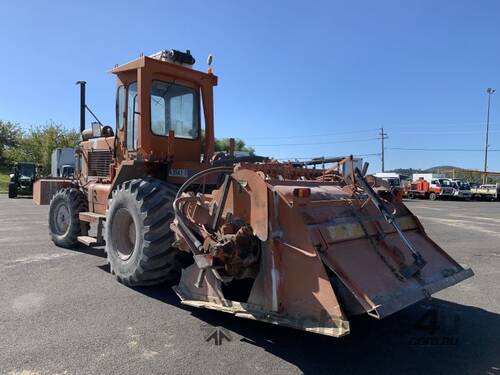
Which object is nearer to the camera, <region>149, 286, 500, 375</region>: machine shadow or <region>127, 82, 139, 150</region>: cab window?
<region>149, 286, 500, 375</region>: machine shadow

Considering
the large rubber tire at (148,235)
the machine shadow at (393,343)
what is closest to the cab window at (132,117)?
the large rubber tire at (148,235)

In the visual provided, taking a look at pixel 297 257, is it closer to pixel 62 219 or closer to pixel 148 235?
pixel 148 235

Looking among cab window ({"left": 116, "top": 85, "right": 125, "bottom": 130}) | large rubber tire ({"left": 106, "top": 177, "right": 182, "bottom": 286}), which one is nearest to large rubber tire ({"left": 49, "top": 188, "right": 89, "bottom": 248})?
cab window ({"left": 116, "top": 85, "right": 125, "bottom": 130})

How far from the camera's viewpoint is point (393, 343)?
4.32 m

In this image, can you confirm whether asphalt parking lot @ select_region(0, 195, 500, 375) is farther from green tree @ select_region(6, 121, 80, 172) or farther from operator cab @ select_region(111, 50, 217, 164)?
green tree @ select_region(6, 121, 80, 172)

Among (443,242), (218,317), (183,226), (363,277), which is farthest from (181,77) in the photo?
(443,242)

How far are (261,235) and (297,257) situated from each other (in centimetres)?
38

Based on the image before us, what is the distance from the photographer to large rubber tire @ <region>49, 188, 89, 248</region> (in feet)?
26.9

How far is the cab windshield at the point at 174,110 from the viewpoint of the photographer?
6.90m

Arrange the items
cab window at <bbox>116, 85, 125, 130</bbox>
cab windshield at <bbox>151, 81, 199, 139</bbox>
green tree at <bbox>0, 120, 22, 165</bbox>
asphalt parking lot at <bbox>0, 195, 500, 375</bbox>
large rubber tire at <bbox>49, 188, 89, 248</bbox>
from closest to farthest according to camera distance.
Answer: asphalt parking lot at <bbox>0, 195, 500, 375</bbox> → cab windshield at <bbox>151, 81, 199, 139</bbox> → cab window at <bbox>116, 85, 125, 130</bbox> → large rubber tire at <bbox>49, 188, 89, 248</bbox> → green tree at <bbox>0, 120, 22, 165</bbox>

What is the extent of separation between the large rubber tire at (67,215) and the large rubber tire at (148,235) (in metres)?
2.53

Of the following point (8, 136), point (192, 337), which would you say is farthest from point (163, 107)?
point (8, 136)

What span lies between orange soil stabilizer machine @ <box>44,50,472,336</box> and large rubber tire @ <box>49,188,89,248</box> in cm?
136

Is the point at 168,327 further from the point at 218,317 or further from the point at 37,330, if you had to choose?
the point at 37,330
